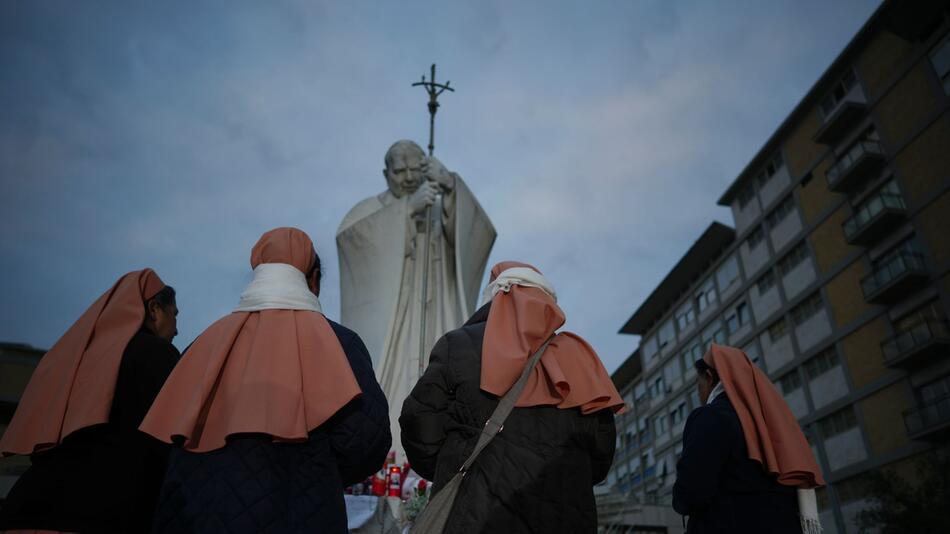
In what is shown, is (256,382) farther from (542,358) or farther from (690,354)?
(690,354)

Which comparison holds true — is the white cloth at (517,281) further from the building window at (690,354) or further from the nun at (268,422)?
the building window at (690,354)

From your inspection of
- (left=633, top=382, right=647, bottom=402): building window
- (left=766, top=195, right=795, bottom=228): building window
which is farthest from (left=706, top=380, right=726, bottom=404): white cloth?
(left=633, top=382, right=647, bottom=402): building window

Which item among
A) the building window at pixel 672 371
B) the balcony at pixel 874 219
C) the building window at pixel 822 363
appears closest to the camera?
the balcony at pixel 874 219

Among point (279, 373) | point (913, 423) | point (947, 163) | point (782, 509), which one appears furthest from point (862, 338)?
point (279, 373)

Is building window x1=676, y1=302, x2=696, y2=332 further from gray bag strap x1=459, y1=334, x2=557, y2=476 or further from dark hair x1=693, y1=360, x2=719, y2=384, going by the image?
gray bag strap x1=459, y1=334, x2=557, y2=476

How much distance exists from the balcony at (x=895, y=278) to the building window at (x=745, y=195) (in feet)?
29.1

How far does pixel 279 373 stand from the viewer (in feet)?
7.61

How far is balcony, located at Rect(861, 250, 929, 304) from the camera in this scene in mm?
21062

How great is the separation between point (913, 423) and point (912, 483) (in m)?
1.65

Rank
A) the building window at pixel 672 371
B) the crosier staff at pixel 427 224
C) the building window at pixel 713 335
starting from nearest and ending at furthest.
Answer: the crosier staff at pixel 427 224 < the building window at pixel 713 335 < the building window at pixel 672 371

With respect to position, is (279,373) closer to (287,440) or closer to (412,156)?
(287,440)

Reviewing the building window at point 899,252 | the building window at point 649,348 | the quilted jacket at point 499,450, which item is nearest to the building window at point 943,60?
the building window at point 899,252

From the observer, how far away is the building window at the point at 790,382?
2627 cm

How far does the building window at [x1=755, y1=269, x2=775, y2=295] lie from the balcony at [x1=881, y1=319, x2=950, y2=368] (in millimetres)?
7380
